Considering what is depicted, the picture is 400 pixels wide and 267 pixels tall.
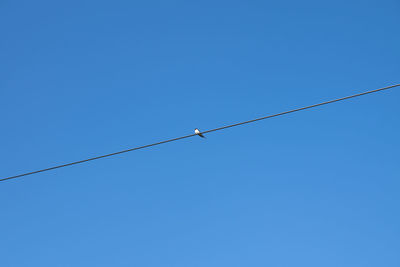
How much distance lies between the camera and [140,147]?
11664mm

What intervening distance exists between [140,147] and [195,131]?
1.64 meters

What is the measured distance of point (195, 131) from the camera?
12148 mm
